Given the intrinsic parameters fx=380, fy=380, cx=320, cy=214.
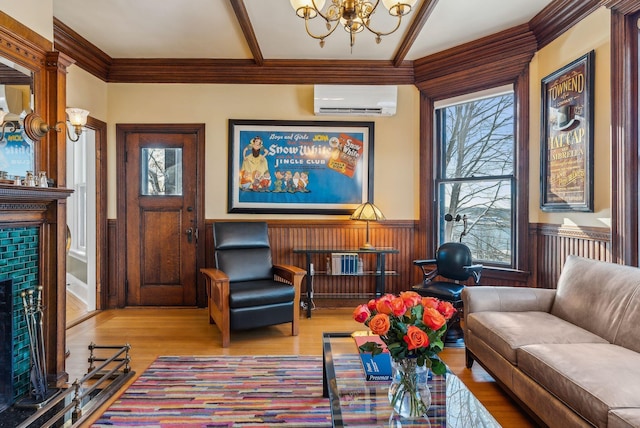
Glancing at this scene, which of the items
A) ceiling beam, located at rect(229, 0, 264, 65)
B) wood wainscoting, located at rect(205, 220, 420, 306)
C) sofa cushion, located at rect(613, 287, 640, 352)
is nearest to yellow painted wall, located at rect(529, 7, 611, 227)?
sofa cushion, located at rect(613, 287, 640, 352)

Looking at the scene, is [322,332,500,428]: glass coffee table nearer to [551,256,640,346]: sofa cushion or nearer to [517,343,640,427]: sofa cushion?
[517,343,640,427]: sofa cushion

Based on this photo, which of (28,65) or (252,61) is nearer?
(28,65)

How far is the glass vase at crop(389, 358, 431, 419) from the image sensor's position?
4.94 feet

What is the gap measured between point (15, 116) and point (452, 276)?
3.45 metres

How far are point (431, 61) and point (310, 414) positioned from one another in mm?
3544

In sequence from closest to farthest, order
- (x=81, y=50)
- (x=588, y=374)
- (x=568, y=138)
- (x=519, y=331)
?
(x=588, y=374)
(x=519, y=331)
(x=568, y=138)
(x=81, y=50)

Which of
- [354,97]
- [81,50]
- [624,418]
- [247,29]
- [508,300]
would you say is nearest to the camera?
[624,418]

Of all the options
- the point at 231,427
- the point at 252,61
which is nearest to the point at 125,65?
the point at 252,61

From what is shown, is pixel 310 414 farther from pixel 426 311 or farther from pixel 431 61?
pixel 431 61

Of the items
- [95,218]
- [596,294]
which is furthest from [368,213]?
[95,218]

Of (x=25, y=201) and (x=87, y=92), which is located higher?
(x=87, y=92)

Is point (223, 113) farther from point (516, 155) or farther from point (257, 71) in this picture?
point (516, 155)

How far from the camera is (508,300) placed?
261 centimetres

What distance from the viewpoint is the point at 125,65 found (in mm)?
4148
